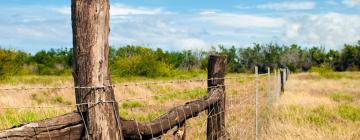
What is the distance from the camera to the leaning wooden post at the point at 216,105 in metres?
6.12

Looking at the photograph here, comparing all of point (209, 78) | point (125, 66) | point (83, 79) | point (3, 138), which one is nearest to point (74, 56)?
point (83, 79)

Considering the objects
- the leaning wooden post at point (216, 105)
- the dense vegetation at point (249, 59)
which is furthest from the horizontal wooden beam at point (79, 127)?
the dense vegetation at point (249, 59)

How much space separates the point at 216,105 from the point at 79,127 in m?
2.68

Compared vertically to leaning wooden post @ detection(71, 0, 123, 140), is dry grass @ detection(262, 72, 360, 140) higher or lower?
lower

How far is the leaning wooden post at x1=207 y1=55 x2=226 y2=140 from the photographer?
612cm

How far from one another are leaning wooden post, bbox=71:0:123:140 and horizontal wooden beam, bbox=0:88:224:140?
93mm

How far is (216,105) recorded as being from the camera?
615cm

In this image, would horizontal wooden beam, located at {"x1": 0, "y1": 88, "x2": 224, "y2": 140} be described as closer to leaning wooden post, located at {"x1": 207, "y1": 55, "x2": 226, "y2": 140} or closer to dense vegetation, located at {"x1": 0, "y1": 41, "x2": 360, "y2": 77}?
leaning wooden post, located at {"x1": 207, "y1": 55, "x2": 226, "y2": 140}

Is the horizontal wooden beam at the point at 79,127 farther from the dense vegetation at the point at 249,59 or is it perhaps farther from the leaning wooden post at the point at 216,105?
the dense vegetation at the point at 249,59

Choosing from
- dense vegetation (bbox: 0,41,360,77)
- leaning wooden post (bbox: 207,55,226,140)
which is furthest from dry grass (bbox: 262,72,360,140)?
dense vegetation (bbox: 0,41,360,77)

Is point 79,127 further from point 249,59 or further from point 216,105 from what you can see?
point 249,59

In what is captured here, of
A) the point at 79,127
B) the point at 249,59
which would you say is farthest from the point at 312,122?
the point at 249,59

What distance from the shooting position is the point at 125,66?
42.7m

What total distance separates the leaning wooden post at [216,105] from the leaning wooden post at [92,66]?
99.4 inches
